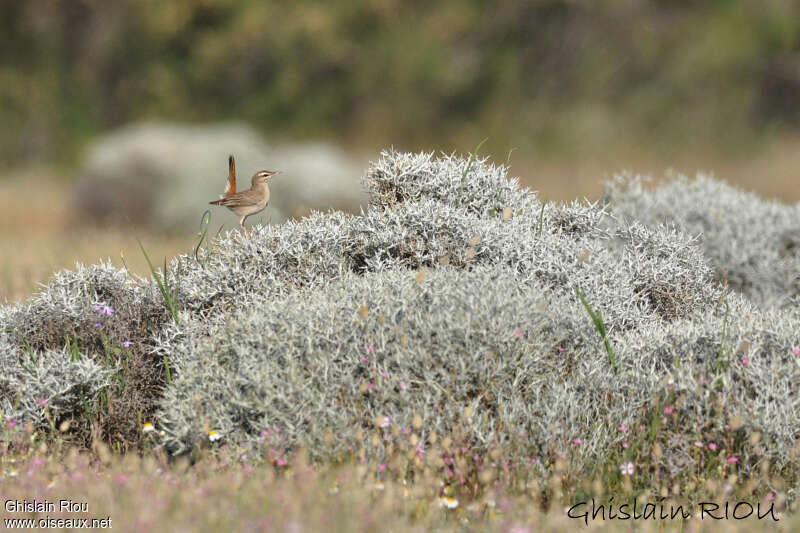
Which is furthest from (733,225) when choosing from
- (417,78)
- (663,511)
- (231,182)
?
(417,78)

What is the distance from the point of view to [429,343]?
4023mm

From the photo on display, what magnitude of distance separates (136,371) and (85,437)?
409 mm

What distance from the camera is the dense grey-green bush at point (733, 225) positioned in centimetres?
706

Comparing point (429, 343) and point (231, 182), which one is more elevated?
point (231, 182)

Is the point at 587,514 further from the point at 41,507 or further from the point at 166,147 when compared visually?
the point at 166,147

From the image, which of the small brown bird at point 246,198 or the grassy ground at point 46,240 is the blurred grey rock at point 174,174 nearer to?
the grassy ground at point 46,240

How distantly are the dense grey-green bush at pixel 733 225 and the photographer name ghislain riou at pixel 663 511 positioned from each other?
3.40 m

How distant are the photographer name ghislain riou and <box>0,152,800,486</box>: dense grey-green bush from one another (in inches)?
9.9

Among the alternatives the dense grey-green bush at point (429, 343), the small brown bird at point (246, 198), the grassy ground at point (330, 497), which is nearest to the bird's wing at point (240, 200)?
the small brown bird at point (246, 198)

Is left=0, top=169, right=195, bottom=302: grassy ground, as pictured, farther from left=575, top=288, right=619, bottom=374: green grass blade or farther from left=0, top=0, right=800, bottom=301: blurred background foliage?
left=575, top=288, right=619, bottom=374: green grass blade

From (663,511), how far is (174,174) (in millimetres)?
10861

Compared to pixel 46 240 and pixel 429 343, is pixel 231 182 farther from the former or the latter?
pixel 46 240

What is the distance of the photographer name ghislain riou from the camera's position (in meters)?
3.58

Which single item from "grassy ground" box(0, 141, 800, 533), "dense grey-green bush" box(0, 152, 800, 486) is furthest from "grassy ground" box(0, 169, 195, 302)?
"grassy ground" box(0, 141, 800, 533)
